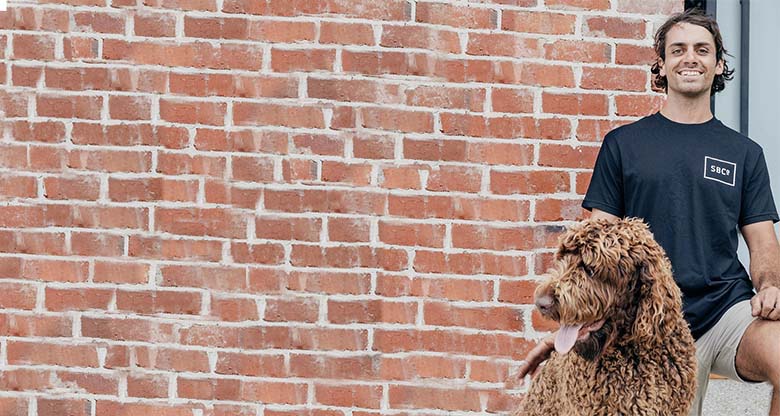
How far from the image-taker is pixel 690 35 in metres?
3.98

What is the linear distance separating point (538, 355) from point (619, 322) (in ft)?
1.85

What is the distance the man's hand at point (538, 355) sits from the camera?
386 centimetres

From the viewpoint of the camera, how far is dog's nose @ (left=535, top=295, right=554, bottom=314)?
3322 mm

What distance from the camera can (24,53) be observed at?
15.0 ft

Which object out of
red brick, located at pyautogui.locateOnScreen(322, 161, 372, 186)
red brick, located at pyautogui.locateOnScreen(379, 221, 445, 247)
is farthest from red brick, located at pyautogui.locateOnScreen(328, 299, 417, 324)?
red brick, located at pyautogui.locateOnScreen(322, 161, 372, 186)

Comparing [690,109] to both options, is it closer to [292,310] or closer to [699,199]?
[699,199]

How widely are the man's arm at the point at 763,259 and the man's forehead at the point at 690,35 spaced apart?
2.42 ft

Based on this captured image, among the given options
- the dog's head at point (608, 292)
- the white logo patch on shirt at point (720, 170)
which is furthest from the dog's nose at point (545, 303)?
the white logo patch on shirt at point (720, 170)

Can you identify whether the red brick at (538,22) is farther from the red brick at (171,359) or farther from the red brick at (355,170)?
the red brick at (171,359)

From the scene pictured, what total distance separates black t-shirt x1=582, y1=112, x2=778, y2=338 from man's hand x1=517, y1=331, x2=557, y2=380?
52cm

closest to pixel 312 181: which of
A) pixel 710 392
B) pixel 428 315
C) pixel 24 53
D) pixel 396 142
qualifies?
pixel 396 142

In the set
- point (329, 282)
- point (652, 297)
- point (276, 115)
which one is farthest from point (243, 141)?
point (652, 297)

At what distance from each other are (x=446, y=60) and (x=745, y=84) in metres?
1.91

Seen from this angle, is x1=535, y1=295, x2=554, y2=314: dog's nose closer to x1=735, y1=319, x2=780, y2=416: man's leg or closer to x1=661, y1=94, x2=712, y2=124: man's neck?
x1=735, y1=319, x2=780, y2=416: man's leg
